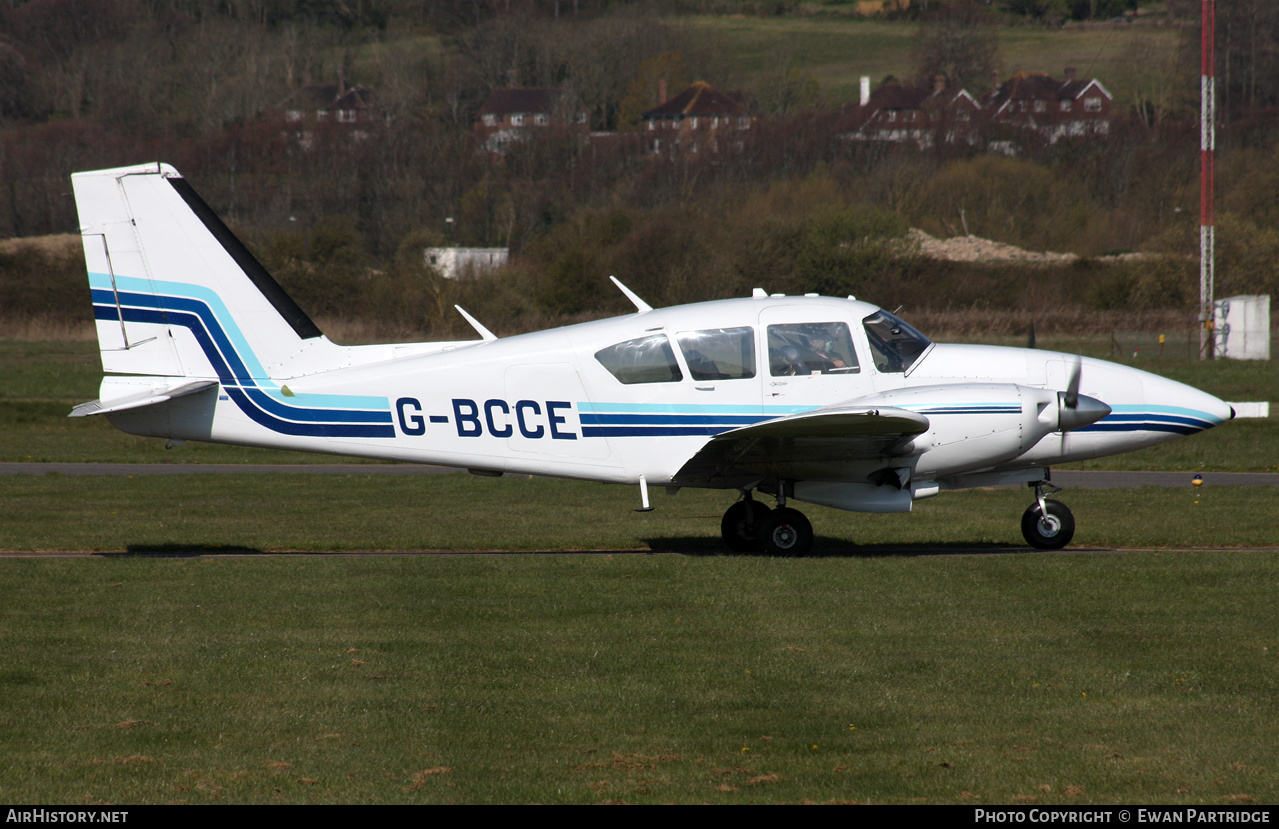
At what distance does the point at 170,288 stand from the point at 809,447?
257 inches

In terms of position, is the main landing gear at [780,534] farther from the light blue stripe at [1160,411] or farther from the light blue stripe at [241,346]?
the light blue stripe at [241,346]

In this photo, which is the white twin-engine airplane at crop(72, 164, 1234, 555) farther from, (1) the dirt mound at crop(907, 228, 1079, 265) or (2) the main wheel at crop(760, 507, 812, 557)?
(1) the dirt mound at crop(907, 228, 1079, 265)

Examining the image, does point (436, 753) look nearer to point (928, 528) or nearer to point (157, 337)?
point (157, 337)

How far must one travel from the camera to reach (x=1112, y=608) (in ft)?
30.7

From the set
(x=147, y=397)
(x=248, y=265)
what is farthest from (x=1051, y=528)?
(x=147, y=397)

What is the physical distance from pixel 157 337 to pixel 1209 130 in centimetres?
3608

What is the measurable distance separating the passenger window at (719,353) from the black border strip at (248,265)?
3.82 meters

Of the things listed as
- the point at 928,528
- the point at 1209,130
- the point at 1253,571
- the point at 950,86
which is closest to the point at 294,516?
the point at 928,528

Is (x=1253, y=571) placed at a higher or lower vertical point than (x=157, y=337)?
lower

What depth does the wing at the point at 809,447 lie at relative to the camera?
10.8 meters

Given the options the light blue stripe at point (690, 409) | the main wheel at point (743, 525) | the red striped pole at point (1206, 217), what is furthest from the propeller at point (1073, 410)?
the red striped pole at point (1206, 217)

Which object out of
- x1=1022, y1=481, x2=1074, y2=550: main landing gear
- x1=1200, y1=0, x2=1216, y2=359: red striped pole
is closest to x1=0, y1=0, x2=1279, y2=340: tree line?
x1=1200, y1=0, x2=1216, y2=359: red striped pole

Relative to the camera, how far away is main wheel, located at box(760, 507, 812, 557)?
39.4 ft

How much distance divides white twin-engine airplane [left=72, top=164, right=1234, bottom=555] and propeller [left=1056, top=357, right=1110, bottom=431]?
5 cm
